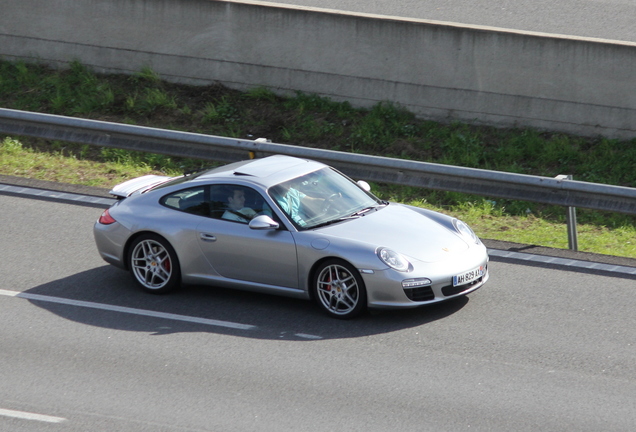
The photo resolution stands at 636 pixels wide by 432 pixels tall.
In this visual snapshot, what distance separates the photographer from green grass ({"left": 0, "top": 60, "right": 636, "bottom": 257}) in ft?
40.9

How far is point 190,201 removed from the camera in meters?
9.32

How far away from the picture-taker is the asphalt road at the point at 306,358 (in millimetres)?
6684

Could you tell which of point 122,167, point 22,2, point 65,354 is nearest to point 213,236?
point 65,354

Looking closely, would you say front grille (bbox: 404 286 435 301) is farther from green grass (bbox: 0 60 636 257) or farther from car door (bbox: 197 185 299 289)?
green grass (bbox: 0 60 636 257)

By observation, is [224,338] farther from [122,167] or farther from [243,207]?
[122,167]

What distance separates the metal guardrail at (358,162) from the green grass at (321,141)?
619 mm

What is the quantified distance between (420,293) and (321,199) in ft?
4.85

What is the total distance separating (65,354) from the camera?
25.9 ft

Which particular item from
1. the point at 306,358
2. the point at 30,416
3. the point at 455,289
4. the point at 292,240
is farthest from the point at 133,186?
the point at 30,416

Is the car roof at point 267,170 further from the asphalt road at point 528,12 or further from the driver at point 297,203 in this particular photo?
the asphalt road at point 528,12

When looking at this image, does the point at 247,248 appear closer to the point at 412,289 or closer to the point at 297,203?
the point at 297,203

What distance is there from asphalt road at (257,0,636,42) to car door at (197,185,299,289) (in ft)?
32.0

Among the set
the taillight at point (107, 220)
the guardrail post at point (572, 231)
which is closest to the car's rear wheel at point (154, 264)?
the taillight at point (107, 220)

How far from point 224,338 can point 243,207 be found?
1.42m
